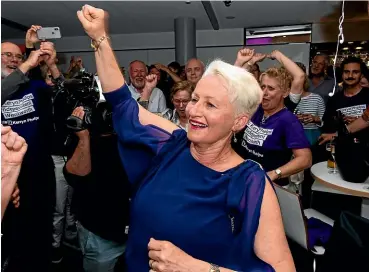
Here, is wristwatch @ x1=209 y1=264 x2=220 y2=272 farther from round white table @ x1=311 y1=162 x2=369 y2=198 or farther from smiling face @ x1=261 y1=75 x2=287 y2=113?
smiling face @ x1=261 y1=75 x2=287 y2=113

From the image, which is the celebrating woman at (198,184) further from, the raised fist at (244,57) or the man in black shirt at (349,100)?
the man in black shirt at (349,100)

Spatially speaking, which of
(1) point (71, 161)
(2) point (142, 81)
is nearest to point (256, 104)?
(1) point (71, 161)

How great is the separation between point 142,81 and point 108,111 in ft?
8.23

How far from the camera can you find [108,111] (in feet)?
4.75

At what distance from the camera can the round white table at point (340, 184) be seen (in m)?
1.90

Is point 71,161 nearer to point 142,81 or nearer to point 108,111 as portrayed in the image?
point 108,111

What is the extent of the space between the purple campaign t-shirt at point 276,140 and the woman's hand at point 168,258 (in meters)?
1.25

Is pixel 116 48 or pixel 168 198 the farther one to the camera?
pixel 116 48

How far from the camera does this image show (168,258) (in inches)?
36.9

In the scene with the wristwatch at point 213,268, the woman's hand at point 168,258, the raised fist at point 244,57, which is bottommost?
the wristwatch at point 213,268

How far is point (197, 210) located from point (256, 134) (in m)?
1.28

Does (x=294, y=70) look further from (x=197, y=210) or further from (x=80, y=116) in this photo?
(x=197, y=210)

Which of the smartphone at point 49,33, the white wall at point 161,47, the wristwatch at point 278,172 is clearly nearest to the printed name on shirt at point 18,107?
the smartphone at point 49,33

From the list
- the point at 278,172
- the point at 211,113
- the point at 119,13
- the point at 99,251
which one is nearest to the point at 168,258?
the point at 211,113
